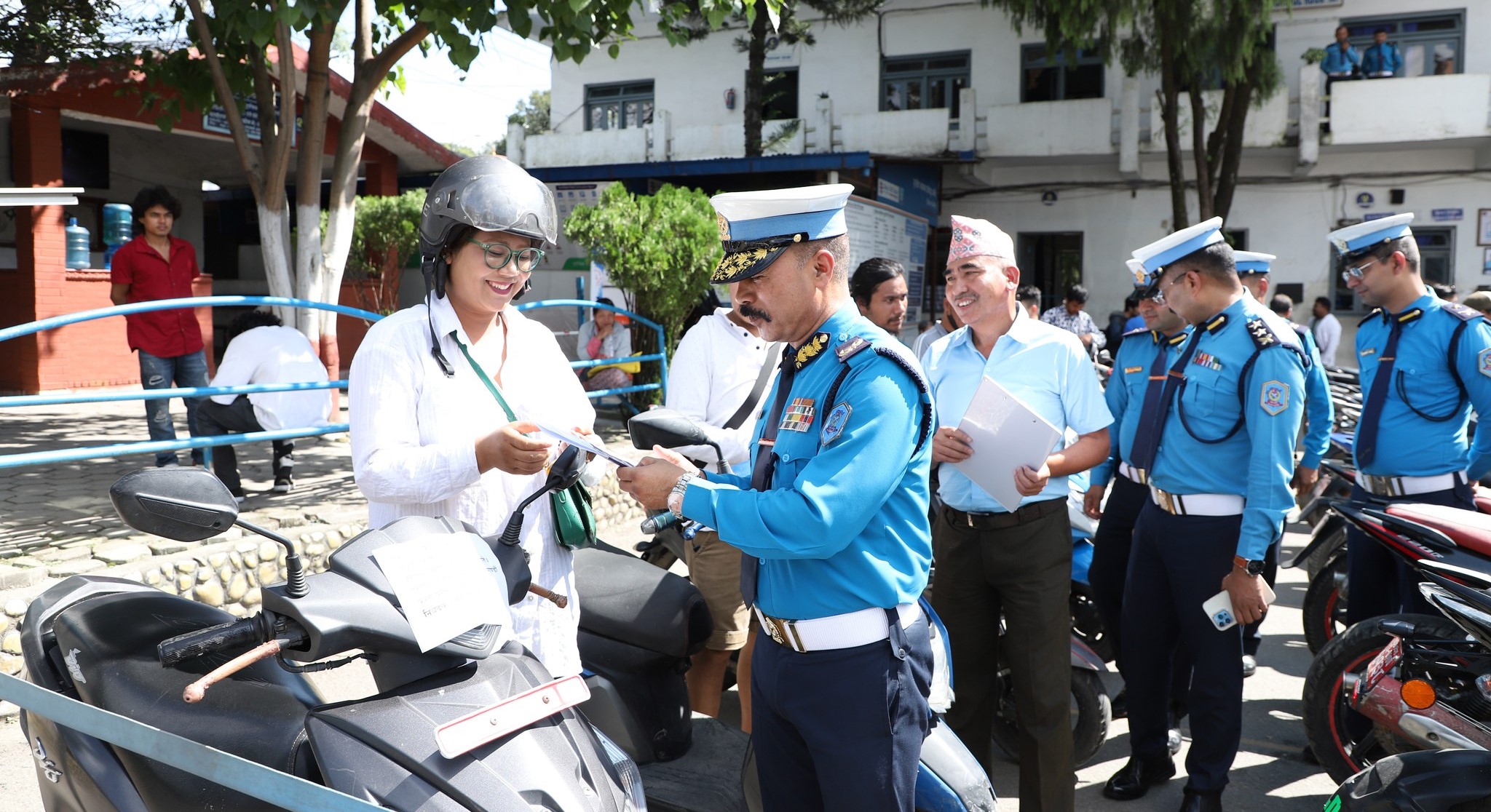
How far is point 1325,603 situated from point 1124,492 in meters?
1.13

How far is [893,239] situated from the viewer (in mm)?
15781

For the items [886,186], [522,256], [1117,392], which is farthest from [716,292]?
[522,256]

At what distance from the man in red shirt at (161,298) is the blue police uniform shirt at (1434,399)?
6.15 m

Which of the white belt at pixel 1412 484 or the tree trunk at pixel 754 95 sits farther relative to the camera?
the tree trunk at pixel 754 95

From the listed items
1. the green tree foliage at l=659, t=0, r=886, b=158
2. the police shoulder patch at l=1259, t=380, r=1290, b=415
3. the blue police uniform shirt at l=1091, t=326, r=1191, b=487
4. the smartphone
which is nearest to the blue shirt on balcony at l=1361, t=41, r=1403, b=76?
the green tree foliage at l=659, t=0, r=886, b=158

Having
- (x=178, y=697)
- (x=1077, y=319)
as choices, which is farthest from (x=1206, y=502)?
(x=1077, y=319)

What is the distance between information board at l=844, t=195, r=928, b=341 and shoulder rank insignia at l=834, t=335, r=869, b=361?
413 inches

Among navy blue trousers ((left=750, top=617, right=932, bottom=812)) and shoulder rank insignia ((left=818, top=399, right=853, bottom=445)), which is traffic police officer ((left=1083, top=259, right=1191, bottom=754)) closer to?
navy blue trousers ((left=750, top=617, right=932, bottom=812))

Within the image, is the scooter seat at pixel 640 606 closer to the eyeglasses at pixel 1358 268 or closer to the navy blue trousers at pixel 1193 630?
the navy blue trousers at pixel 1193 630

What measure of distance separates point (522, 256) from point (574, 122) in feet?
74.6

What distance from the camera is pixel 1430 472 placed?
4082 millimetres

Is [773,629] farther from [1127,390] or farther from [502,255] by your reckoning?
[1127,390]

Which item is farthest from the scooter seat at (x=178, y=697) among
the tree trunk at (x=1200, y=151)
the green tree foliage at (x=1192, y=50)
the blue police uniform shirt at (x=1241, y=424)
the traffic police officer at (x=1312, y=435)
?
the tree trunk at (x=1200, y=151)

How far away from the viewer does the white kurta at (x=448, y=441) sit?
2184 millimetres
